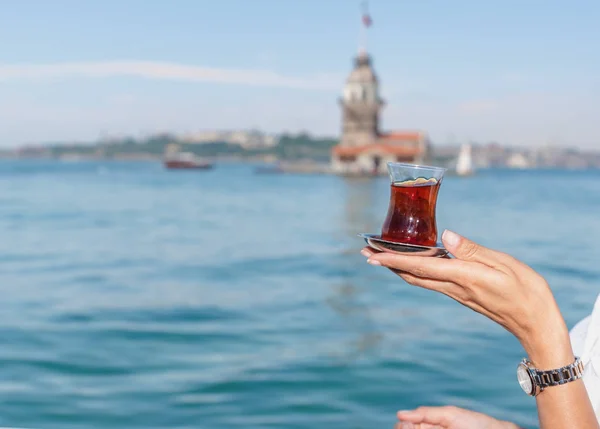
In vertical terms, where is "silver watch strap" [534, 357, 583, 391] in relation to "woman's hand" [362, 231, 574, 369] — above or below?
below

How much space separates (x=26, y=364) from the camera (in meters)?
6.90

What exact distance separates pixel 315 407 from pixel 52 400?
196 centimetres

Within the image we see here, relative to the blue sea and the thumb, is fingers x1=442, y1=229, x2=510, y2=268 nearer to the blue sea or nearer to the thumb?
the thumb

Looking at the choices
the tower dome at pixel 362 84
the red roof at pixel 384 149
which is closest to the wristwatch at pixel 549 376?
the red roof at pixel 384 149

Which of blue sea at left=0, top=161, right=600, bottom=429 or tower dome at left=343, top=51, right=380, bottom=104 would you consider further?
tower dome at left=343, top=51, right=380, bottom=104

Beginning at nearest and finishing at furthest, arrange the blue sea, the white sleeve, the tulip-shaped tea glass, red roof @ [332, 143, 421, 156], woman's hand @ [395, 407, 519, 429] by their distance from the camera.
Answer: the white sleeve < the tulip-shaped tea glass < woman's hand @ [395, 407, 519, 429] < the blue sea < red roof @ [332, 143, 421, 156]

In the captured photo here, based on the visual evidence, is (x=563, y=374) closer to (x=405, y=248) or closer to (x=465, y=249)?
(x=465, y=249)

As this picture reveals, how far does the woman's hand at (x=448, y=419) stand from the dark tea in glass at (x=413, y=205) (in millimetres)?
480

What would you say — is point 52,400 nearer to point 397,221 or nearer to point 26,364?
point 26,364

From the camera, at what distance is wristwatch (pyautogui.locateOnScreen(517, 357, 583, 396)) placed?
4.58 feet

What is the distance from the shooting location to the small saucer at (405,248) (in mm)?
1593

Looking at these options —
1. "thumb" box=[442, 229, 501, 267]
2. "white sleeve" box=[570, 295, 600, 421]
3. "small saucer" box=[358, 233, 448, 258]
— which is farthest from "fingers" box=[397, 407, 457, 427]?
"thumb" box=[442, 229, 501, 267]

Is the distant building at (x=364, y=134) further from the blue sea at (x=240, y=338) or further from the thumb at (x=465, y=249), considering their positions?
the thumb at (x=465, y=249)

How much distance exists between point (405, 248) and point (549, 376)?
0.39 meters
